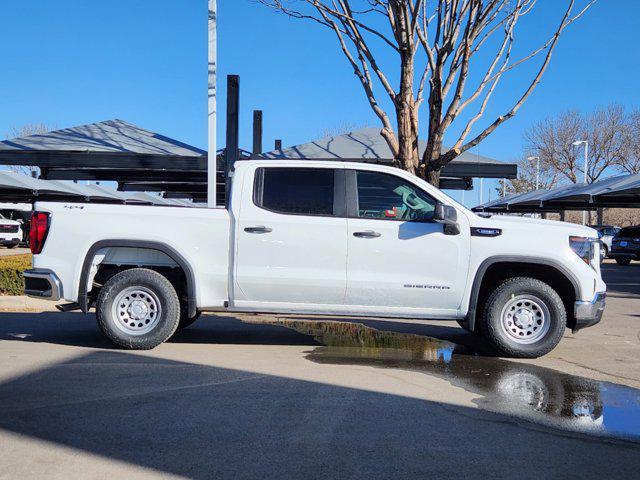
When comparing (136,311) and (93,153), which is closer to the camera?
(136,311)

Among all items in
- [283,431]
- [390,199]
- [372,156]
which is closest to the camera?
[283,431]

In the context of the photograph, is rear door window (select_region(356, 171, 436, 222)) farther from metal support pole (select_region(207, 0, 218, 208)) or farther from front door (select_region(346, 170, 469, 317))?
metal support pole (select_region(207, 0, 218, 208))

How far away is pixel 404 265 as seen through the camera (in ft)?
21.9

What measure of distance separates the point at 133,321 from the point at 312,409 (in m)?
2.96

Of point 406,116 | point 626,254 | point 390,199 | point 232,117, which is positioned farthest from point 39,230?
point 626,254

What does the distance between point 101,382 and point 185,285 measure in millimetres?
1999

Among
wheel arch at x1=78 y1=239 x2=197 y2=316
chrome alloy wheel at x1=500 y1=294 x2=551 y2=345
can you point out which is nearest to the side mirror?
chrome alloy wheel at x1=500 y1=294 x2=551 y2=345

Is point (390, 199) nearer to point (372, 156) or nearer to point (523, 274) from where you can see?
point (523, 274)

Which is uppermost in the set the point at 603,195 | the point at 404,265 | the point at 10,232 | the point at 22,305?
the point at 603,195

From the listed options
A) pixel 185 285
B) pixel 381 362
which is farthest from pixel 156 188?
pixel 381 362

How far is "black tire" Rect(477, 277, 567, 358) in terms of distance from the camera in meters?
6.71

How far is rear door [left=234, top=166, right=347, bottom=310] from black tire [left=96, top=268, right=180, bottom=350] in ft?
2.52

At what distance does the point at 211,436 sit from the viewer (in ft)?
13.6

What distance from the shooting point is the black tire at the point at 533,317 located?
6.71 m
